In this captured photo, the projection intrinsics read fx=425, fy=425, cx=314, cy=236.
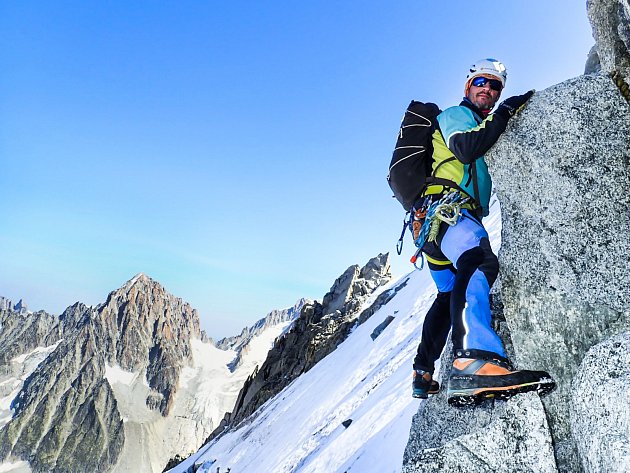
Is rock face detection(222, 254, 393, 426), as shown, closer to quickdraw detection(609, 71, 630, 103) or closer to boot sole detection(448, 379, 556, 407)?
boot sole detection(448, 379, 556, 407)

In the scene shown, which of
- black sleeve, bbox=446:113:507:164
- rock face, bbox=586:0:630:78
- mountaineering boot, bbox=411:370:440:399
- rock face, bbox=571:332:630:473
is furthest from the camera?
mountaineering boot, bbox=411:370:440:399

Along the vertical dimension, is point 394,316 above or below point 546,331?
above

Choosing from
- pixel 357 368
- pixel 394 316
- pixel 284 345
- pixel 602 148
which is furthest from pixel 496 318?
pixel 284 345

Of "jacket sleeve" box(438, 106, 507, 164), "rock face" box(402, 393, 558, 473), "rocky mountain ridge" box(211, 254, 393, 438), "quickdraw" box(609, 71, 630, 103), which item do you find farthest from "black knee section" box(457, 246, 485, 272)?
"rocky mountain ridge" box(211, 254, 393, 438)

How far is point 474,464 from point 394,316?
3199 cm

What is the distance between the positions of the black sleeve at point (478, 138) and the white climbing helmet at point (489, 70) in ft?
2.69

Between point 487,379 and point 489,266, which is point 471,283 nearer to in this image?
point 489,266

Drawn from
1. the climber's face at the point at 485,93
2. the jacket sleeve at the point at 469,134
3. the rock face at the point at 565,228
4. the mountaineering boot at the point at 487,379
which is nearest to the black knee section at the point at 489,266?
the rock face at the point at 565,228

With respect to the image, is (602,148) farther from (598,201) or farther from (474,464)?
(474,464)

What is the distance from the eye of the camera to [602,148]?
466 cm

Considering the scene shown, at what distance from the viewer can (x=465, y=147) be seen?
15.8 ft

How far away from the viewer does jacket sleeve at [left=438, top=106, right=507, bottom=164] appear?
481 cm

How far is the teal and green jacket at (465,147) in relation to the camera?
4.82 meters

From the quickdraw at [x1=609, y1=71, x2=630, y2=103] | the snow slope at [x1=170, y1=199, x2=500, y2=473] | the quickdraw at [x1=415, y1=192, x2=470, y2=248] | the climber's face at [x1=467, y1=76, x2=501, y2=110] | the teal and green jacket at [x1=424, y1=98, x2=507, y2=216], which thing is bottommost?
the snow slope at [x1=170, y1=199, x2=500, y2=473]
